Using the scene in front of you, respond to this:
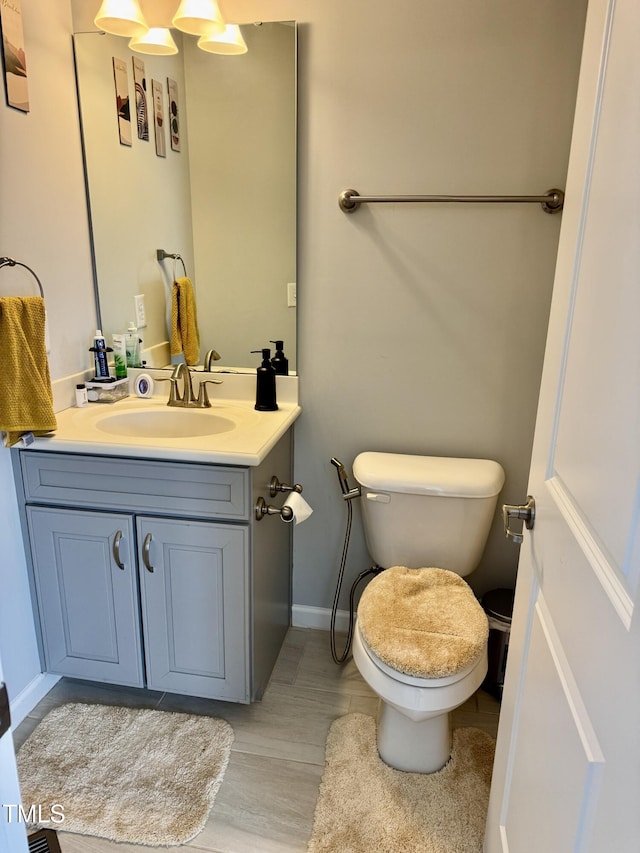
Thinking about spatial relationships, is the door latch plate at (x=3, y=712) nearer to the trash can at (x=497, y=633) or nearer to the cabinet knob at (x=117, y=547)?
the cabinet knob at (x=117, y=547)

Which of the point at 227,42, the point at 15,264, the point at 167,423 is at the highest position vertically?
the point at 227,42

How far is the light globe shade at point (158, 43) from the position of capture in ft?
5.82

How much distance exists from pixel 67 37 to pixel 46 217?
1.87ft

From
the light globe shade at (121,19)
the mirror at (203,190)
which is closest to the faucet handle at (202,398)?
the mirror at (203,190)

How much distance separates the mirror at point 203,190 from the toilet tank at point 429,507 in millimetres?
509

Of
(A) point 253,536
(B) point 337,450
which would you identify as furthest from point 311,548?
(A) point 253,536

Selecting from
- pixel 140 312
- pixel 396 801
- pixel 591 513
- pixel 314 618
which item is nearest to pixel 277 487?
pixel 314 618

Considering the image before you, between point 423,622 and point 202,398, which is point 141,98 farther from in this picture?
point 423,622

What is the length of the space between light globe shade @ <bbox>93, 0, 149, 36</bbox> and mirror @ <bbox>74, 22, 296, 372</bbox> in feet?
0.49

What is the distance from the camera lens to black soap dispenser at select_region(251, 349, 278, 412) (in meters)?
1.90

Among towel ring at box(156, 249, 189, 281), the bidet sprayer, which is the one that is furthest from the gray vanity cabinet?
towel ring at box(156, 249, 189, 281)

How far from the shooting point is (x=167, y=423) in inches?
76.6

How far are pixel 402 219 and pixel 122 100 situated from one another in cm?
98

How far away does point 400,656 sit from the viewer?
55.9 inches
